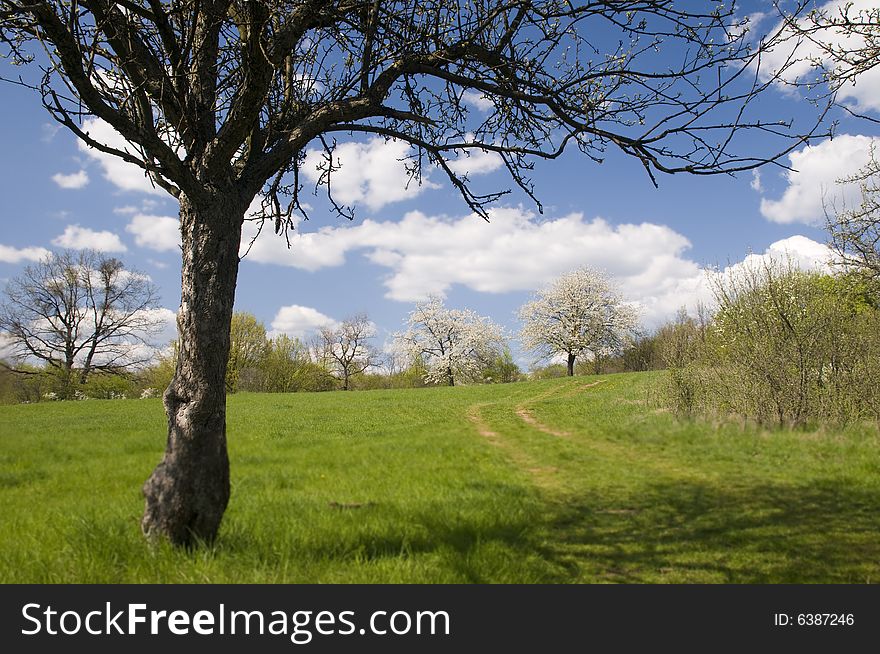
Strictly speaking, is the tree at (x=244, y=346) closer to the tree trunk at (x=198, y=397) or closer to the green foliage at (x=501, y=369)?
the green foliage at (x=501, y=369)

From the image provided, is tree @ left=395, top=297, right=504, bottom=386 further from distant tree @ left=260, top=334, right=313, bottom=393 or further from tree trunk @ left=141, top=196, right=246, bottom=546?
tree trunk @ left=141, top=196, right=246, bottom=546

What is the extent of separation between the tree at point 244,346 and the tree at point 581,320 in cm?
2671

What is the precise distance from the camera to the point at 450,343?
5978 cm

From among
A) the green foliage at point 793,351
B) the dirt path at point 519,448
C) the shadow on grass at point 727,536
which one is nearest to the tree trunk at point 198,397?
the shadow on grass at point 727,536

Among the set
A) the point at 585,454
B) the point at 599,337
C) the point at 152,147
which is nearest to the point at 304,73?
the point at 152,147

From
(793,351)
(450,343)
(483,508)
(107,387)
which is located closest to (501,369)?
(450,343)

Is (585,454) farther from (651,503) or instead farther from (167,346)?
(167,346)

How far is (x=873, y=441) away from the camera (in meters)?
10.3

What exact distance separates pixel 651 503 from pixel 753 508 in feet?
4.03

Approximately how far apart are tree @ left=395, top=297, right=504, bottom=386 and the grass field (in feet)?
144

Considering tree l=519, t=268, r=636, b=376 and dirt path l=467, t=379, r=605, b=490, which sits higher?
tree l=519, t=268, r=636, b=376

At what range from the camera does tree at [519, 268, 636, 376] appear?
51.0 m

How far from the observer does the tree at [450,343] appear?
191 ft

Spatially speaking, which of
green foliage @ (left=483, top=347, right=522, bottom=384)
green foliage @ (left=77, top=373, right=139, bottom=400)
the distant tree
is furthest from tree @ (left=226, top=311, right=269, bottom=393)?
green foliage @ (left=483, top=347, right=522, bottom=384)
